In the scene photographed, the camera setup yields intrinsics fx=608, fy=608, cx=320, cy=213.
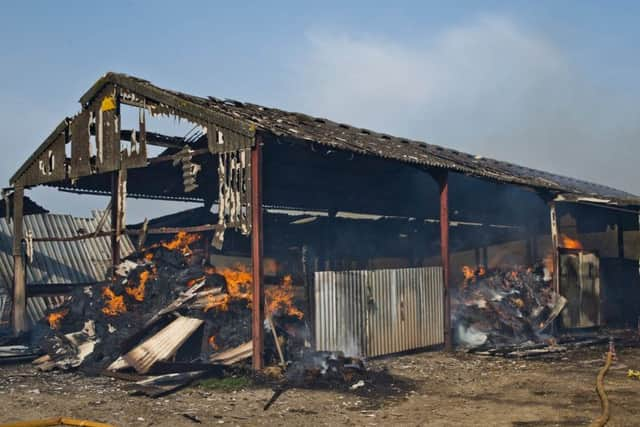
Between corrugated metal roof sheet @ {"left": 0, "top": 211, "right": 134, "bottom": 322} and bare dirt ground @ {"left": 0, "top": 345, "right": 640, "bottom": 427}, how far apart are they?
690 cm

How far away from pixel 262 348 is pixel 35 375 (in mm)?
4625

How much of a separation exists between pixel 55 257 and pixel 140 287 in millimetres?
8072

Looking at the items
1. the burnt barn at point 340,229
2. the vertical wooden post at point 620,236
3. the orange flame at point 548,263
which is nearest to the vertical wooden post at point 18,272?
the burnt barn at point 340,229

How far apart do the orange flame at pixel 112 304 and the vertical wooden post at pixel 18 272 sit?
390cm

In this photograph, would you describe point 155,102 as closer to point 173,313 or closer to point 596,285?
point 173,313

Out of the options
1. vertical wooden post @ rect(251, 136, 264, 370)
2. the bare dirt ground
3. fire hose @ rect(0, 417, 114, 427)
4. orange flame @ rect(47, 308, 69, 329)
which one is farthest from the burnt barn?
fire hose @ rect(0, 417, 114, 427)

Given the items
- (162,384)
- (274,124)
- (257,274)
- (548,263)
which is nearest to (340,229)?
(548,263)

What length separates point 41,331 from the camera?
16.5 metres

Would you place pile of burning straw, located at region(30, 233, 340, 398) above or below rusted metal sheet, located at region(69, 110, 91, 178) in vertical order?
below

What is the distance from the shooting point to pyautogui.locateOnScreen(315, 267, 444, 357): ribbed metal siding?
12.5 m

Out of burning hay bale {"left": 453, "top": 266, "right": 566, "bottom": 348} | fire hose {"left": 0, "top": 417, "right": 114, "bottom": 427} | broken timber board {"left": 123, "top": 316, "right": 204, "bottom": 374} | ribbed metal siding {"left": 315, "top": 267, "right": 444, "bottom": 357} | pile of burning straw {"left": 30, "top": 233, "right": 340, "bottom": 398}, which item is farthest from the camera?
burning hay bale {"left": 453, "top": 266, "right": 566, "bottom": 348}

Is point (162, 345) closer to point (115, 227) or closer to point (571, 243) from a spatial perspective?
point (115, 227)

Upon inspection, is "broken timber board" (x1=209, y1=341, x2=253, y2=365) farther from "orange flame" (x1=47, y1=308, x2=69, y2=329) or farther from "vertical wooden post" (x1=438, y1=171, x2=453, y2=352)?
"vertical wooden post" (x1=438, y1=171, x2=453, y2=352)

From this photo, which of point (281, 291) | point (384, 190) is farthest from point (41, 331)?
point (384, 190)
